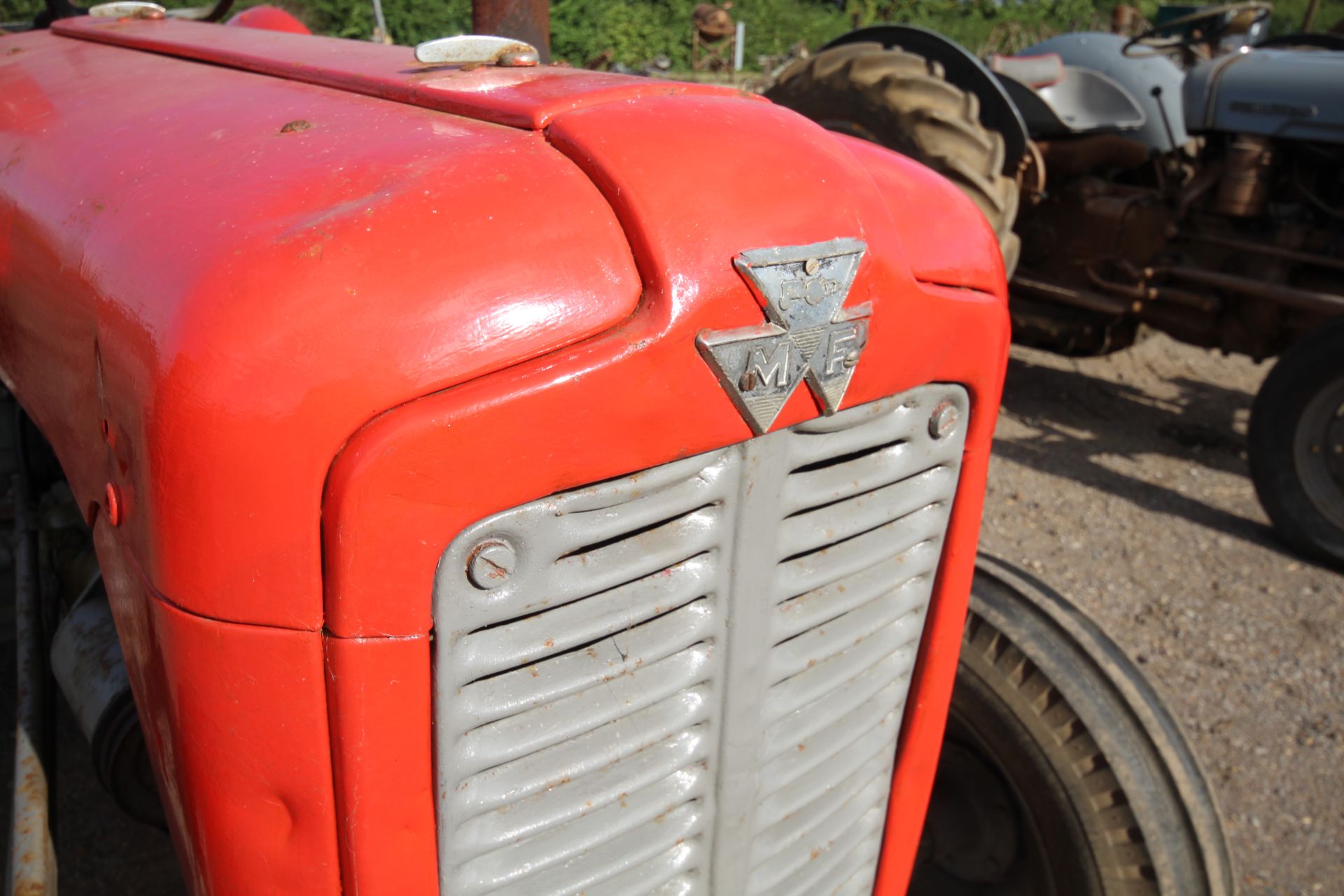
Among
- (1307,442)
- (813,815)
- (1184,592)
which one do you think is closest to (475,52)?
(813,815)

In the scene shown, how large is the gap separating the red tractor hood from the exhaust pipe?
282 mm

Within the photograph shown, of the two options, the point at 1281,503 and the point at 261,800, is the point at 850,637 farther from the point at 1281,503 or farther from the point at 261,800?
the point at 1281,503

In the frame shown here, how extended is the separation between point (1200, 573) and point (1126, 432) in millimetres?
1259

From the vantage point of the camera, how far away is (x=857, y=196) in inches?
38.4

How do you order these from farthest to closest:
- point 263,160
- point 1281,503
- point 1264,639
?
point 1281,503 → point 1264,639 → point 263,160

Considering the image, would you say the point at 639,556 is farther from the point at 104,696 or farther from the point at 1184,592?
the point at 1184,592

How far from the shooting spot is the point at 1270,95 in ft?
12.3

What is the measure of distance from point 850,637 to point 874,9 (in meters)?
21.8

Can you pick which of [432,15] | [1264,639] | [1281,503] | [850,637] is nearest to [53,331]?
[850,637]

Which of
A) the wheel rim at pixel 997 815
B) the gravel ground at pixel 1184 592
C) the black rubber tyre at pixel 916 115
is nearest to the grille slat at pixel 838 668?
the wheel rim at pixel 997 815

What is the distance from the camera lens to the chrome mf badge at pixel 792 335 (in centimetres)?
87

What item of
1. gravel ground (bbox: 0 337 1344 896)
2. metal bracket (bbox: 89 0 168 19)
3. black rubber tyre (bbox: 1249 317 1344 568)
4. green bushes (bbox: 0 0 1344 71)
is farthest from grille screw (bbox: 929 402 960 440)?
green bushes (bbox: 0 0 1344 71)

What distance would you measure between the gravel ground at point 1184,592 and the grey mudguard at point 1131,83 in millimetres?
1121

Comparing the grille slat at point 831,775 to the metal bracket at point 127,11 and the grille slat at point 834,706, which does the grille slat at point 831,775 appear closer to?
the grille slat at point 834,706
